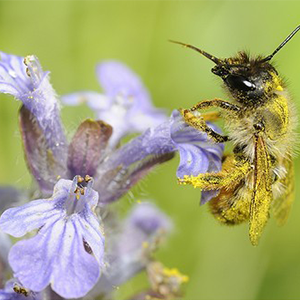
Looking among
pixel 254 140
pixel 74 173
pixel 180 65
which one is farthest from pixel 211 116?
pixel 180 65

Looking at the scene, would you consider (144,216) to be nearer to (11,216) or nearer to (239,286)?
(239,286)

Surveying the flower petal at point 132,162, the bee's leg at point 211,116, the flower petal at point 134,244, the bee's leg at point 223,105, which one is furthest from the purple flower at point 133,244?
the bee's leg at point 223,105

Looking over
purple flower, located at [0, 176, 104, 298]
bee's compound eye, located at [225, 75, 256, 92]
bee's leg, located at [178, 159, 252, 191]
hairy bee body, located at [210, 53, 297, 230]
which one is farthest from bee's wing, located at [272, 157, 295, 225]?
purple flower, located at [0, 176, 104, 298]

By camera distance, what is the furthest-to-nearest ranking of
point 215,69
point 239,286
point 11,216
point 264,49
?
point 264,49 < point 239,286 < point 215,69 < point 11,216

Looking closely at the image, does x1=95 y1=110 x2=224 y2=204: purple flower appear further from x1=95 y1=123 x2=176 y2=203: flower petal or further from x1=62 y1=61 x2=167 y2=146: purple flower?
x1=62 y1=61 x2=167 y2=146: purple flower

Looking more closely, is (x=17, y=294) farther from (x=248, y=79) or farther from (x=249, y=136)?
(x=248, y=79)

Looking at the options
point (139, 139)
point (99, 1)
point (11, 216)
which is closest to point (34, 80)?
point (139, 139)
